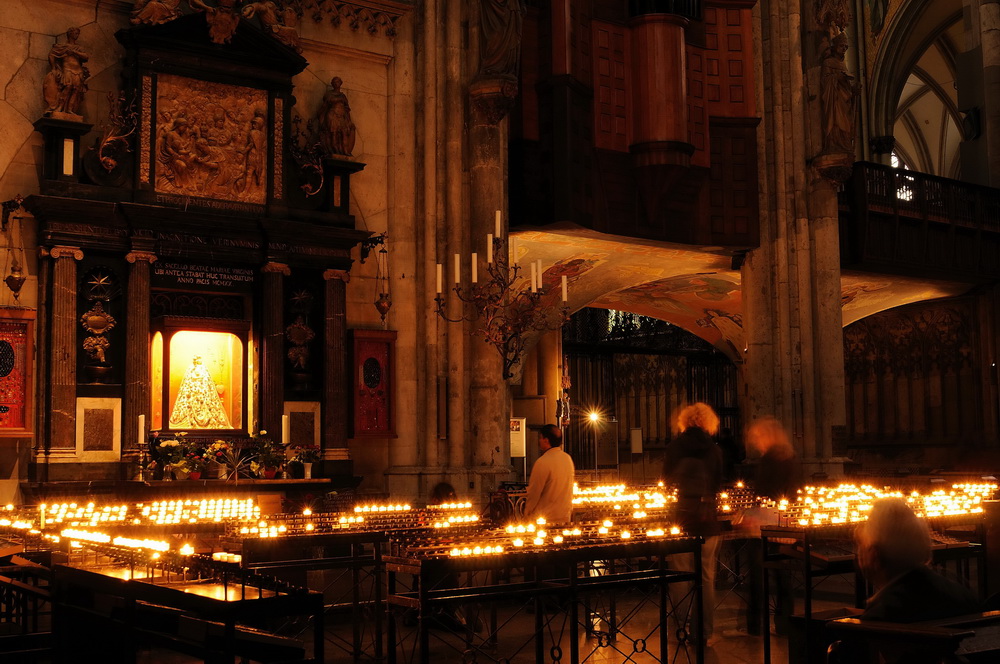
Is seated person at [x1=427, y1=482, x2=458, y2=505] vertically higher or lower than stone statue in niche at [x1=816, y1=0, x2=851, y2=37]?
lower

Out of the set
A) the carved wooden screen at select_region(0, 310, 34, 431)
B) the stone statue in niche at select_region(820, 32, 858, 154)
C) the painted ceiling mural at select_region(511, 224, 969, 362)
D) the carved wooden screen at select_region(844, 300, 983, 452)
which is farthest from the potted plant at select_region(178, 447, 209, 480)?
the carved wooden screen at select_region(844, 300, 983, 452)

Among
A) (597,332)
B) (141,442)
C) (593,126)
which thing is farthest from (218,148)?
(597,332)

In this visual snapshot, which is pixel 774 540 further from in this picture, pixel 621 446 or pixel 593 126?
pixel 621 446

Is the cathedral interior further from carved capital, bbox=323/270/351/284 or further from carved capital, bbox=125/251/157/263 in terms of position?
carved capital, bbox=323/270/351/284

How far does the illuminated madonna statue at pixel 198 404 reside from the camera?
11.6m

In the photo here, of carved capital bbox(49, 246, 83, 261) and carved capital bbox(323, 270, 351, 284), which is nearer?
carved capital bbox(49, 246, 83, 261)

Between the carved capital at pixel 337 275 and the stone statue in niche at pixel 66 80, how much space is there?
2.88 metres

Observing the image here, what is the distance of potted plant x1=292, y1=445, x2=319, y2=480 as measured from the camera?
11641mm

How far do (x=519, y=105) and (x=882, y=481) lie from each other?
7.31 m

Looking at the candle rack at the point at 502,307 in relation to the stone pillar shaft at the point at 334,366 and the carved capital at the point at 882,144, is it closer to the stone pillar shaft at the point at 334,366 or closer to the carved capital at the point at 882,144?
the stone pillar shaft at the point at 334,366

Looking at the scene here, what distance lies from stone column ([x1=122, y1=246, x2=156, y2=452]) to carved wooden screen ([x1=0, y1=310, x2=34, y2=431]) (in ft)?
2.88

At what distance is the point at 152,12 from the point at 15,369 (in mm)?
3702

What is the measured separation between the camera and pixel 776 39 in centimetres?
1662

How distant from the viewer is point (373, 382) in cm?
1255
